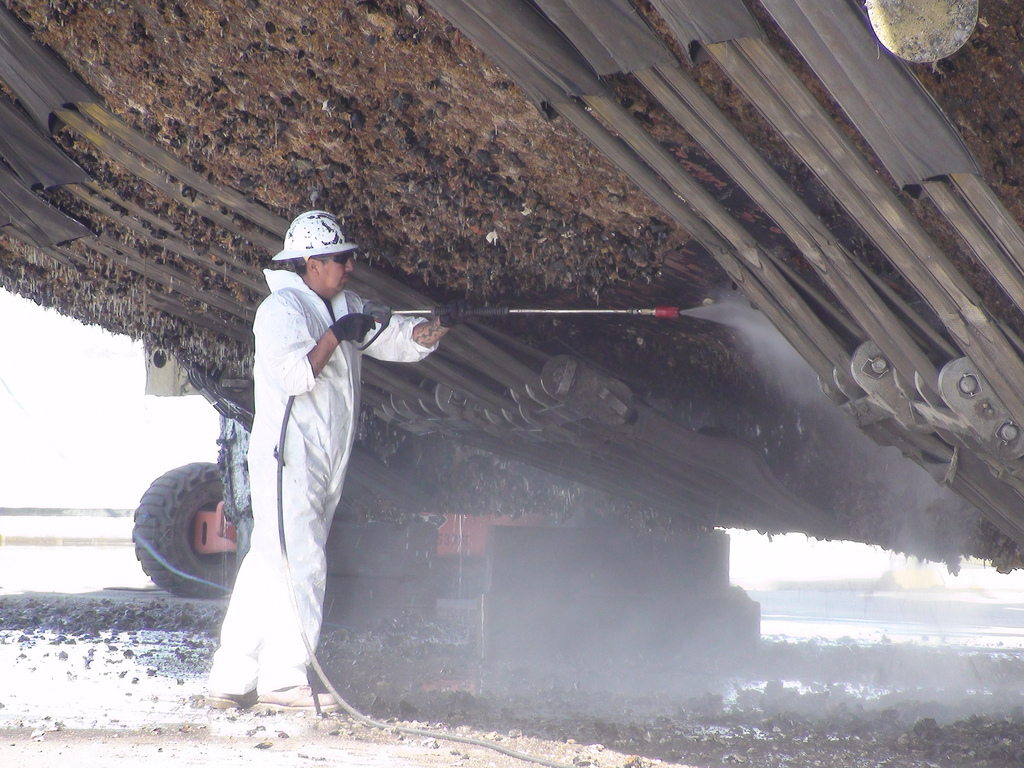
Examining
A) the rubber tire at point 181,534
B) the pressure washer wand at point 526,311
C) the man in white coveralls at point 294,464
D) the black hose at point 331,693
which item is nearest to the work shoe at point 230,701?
the man in white coveralls at point 294,464

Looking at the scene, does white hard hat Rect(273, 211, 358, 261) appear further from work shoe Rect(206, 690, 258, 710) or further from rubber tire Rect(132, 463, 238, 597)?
rubber tire Rect(132, 463, 238, 597)

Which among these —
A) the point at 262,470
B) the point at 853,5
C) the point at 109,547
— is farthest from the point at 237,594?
the point at 109,547

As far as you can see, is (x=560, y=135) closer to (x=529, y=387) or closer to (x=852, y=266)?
(x=852, y=266)

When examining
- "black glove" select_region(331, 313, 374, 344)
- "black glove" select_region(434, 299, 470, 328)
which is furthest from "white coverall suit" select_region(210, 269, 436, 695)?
"black glove" select_region(434, 299, 470, 328)

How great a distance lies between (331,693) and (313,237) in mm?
1567

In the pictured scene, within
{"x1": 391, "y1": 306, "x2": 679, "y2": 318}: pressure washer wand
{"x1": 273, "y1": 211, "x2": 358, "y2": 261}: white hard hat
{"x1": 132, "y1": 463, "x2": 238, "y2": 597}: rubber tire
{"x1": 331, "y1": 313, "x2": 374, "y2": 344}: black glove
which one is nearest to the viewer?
{"x1": 331, "y1": 313, "x2": 374, "y2": 344}: black glove

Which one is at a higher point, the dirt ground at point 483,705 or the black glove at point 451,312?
the black glove at point 451,312

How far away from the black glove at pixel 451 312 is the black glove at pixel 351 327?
375 mm

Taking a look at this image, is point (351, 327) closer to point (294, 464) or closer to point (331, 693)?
point (294, 464)

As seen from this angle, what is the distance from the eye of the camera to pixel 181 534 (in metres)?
7.60

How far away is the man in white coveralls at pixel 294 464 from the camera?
9.55 feet

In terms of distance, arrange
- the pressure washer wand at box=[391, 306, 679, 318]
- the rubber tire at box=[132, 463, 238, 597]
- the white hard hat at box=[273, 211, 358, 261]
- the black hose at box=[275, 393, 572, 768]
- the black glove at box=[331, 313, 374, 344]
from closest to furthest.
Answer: the black hose at box=[275, 393, 572, 768] → the black glove at box=[331, 313, 374, 344] → the white hard hat at box=[273, 211, 358, 261] → the pressure washer wand at box=[391, 306, 679, 318] → the rubber tire at box=[132, 463, 238, 597]

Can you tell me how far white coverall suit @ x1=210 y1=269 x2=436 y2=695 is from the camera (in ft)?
9.57

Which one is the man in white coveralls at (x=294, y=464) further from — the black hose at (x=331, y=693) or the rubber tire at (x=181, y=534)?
the rubber tire at (x=181, y=534)
